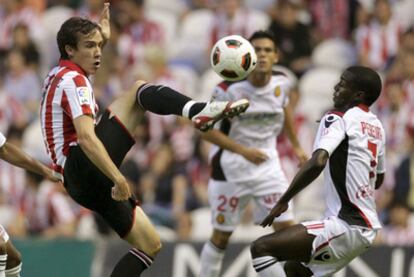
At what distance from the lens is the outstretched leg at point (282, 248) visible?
9.50 m

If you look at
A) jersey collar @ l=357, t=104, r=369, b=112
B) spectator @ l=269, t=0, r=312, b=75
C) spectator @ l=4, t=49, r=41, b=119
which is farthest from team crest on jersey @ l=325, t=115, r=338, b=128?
spectator @ l=4, t=49, r=41, b=119

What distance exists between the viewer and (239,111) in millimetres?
9203

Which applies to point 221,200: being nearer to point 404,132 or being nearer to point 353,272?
point 353,272

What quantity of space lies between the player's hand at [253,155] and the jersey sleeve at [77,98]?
261 centimetres

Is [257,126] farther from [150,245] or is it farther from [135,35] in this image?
[135,35]

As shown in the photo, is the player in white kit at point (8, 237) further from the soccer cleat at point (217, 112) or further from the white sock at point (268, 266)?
the white sock at point (268, 266)

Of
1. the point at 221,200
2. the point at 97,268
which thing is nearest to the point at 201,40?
the point at 97,268

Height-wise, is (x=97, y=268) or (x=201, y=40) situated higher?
(x=201, y=40)

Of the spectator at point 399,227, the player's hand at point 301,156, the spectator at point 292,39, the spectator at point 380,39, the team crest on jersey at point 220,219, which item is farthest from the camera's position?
the spectator at point 292,39

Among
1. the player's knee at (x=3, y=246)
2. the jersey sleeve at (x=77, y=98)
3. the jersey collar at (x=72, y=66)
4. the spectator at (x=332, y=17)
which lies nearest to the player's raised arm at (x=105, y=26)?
the jersey collar at (x=72, y=66)

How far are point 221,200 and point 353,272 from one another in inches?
91.3

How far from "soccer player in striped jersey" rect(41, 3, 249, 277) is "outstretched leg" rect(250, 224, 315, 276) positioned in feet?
2.75

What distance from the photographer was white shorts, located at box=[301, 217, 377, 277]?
9.50 meters

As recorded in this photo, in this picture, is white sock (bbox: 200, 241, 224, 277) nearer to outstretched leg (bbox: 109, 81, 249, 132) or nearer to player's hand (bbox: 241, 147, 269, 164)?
player's hand (bbox: 241, 147, 269, 164)
